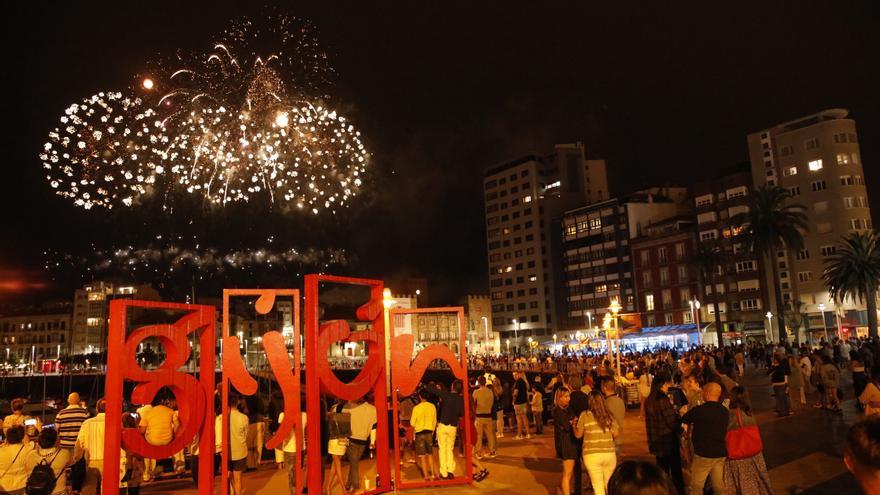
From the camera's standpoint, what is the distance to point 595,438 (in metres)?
7.59

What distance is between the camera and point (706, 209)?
7450cm

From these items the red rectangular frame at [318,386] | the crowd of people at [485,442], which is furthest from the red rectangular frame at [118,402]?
the red rectangular frame at [318,386]

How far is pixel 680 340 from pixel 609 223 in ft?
78.7

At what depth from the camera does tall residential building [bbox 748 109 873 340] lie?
65062 millimetres

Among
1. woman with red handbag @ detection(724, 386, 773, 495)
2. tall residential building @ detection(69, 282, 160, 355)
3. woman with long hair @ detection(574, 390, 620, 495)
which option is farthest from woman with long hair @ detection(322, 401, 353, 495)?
tall residential building @ detection(69, 282, 160, 355)

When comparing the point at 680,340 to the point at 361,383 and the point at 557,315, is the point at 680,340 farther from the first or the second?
the point at 361,383

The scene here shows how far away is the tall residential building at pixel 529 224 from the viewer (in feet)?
335

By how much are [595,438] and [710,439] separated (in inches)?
50.3

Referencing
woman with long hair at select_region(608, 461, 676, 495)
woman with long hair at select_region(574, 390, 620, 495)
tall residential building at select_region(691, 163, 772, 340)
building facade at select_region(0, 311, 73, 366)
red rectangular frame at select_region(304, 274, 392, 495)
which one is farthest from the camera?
building facade at select_region(0, 311, 73, 366)

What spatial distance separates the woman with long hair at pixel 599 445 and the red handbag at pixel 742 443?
129 centimetres

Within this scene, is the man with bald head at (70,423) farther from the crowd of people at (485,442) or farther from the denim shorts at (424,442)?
the denim shorts at (424,442)

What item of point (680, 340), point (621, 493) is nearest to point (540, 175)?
point (680, 340)

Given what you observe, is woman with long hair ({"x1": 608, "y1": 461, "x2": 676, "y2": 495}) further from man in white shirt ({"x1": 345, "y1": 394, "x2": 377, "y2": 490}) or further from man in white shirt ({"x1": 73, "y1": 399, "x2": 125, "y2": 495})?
man in white shirt ({"x1": 73, "y1": 399, "x2": 125, "y2": 495})

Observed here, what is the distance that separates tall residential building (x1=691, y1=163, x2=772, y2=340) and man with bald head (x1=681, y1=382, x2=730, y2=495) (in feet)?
211
